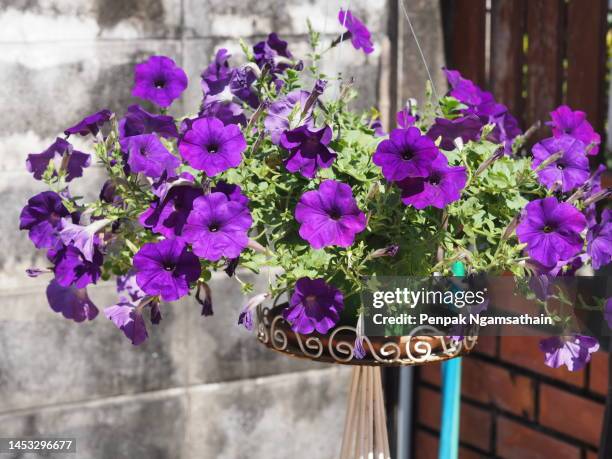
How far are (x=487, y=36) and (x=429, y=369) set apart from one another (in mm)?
1119

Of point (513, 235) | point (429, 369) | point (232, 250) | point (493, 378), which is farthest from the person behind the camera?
point (429, 369)

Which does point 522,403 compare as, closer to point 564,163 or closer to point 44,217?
point 564,163

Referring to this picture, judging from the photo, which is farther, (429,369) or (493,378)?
(429,369)

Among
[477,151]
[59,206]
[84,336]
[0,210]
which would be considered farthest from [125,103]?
[477,151]

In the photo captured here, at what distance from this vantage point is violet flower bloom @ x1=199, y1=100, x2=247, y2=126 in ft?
4.83

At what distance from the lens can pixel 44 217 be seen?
4.80 ft

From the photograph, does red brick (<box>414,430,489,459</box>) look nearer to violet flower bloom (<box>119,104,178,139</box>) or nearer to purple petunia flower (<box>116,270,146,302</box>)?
purple petunia flower (<box>116,270,146,302</box>)

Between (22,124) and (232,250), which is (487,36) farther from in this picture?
(232,250)

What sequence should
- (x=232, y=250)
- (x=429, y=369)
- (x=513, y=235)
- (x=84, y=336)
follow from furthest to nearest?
(x=429, y=369) < (x=84, y=336) < (x=513, y=235) < (x=232, y=250)

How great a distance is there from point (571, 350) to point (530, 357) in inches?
49.5

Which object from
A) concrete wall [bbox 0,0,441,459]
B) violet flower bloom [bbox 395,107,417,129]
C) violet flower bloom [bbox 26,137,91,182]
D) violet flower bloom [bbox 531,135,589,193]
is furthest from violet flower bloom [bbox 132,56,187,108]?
concrete wall [bbox 0,0,441,459]

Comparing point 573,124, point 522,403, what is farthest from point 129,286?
point 522,403

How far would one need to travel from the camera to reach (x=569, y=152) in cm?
141

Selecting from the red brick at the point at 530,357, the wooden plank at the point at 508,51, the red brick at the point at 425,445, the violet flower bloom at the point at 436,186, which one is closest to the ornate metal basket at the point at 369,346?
the violet flower bloom at the point at 436,186
